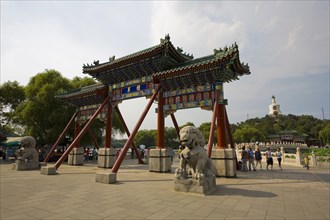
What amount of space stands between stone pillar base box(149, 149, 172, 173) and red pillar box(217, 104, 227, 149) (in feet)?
10.2

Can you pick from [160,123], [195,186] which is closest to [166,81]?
[160,123]

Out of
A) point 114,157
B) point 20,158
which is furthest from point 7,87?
point 114,157

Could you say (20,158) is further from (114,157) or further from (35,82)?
(35,82)

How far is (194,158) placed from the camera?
6930 mm

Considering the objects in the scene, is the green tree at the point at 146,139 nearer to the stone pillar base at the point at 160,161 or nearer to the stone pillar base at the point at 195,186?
the stone pillar base at the point at 160,161

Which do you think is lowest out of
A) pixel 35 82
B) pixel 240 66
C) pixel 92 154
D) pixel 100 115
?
pixel 92 154

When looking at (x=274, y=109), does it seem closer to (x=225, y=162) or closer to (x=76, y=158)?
(x=76, y=158)

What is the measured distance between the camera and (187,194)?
6645mm

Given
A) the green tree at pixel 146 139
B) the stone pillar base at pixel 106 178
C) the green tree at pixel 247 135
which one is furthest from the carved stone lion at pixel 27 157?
the green tree at pixel 247 135

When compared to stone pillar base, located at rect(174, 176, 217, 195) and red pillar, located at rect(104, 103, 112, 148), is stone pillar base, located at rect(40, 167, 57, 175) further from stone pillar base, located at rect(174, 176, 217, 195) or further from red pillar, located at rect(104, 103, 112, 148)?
stone pillar base, located at rect(174, 176, 217, 195)

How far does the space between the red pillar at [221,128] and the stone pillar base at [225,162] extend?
386mm

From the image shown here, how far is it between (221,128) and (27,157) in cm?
1253

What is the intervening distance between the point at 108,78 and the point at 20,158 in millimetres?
7783

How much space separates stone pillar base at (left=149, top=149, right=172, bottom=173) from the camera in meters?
11.9
